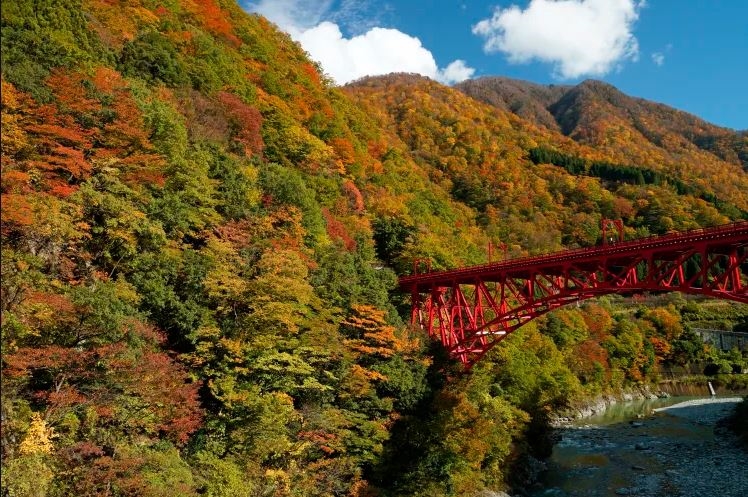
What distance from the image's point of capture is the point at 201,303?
16078 millimetres

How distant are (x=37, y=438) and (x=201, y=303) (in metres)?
6.69

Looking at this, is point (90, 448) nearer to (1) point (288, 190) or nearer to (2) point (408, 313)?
(1) point (288, 190)

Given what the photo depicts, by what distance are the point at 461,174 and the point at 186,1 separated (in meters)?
47.1

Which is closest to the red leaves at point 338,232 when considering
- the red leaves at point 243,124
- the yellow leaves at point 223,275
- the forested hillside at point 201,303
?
the forested hillside at point 201,303

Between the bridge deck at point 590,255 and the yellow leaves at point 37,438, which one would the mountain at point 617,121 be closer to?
the bridge deck at point 590,255

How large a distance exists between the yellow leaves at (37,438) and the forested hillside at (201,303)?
0.05 m

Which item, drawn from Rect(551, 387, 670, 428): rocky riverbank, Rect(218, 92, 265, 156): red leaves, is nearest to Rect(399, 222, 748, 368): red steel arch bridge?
Rect(551, 387, 670, 428): rocky riverbank

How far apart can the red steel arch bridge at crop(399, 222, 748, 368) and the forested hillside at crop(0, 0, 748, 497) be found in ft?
7.16

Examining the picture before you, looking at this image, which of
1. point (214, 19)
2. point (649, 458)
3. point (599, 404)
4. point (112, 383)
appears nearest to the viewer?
point (112, 383)

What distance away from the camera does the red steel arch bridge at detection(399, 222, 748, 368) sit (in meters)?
16.1

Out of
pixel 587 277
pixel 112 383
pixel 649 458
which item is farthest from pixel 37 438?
pixel 649 458

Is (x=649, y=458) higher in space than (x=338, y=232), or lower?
lower

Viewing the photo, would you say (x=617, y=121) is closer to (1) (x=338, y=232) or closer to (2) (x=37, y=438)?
(1) (x=338, y=232)

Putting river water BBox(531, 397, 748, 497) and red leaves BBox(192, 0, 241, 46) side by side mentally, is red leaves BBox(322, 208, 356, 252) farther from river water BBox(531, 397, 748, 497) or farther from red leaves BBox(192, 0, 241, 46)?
red leaves BBox(192, 0, 241, 46)
